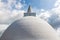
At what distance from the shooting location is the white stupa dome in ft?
120

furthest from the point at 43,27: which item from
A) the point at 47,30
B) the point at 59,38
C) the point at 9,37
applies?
the point at 9,37

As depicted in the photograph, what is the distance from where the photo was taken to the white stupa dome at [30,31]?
120ft

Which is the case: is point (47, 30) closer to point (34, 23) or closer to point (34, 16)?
point (34, 23)

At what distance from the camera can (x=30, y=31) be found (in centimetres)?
3744

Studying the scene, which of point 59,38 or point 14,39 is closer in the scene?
point 14,39

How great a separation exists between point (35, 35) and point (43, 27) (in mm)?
2943

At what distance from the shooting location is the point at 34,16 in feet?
143

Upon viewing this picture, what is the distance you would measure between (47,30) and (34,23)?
2868 millimetres

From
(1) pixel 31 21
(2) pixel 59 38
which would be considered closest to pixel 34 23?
(1) pixel 31 21

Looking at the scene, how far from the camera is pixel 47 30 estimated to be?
38656mm

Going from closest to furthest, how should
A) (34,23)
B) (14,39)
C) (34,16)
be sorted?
(14,39)
(34,23)
(34,16)

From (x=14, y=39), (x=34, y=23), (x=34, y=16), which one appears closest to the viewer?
(x=14, y=39)

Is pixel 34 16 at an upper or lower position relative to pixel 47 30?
upper

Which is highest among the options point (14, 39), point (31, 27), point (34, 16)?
point (34, 16)
